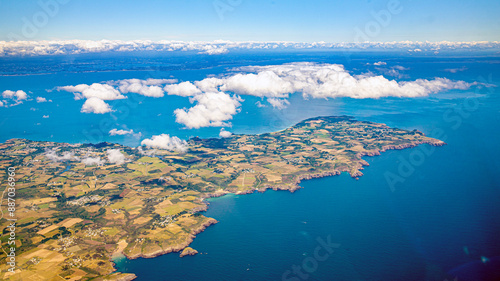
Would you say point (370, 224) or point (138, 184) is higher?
point (138, 184)

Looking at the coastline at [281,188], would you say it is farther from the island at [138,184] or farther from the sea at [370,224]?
the sea at [370,224]

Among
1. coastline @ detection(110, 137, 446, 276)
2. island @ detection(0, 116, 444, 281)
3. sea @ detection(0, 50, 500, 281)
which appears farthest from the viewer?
coastline @ detection(110, 137, 446, 276)

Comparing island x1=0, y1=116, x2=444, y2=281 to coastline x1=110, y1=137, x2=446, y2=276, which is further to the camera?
coastline x1=110, y1=137, x2=446, y2=276

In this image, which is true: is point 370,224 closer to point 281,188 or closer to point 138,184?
point 281,188

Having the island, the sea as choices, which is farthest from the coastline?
the sea

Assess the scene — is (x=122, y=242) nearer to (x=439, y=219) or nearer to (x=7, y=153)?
(x=439, y=219)

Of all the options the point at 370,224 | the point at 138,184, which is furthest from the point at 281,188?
the point at 138,184

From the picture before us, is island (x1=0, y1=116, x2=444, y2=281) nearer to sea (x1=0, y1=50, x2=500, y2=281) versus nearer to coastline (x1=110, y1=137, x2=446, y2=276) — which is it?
coastline (x1=110, y1=137, x2=446, y2=276)

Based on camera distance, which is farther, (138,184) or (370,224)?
(138,184)
